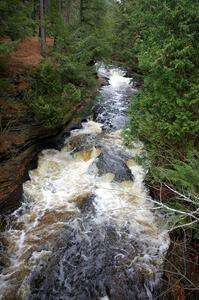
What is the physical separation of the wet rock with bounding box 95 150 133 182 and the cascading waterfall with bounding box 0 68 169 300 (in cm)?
4

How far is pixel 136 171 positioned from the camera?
12.4 metres

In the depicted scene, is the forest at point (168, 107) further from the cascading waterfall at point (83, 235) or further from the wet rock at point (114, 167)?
the wet rock at point (114, 167)

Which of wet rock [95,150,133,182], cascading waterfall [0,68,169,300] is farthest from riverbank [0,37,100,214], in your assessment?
wet rock [95,150,133,182]

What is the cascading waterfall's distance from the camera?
7.43 meters

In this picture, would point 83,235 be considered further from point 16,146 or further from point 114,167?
point 16,146

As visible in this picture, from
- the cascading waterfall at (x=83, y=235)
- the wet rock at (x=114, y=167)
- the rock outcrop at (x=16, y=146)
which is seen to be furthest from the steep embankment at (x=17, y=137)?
the wet rock at (x=114, y=167)

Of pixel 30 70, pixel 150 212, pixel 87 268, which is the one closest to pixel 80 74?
pixel 30 70

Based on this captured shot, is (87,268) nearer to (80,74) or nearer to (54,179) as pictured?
(54,179)

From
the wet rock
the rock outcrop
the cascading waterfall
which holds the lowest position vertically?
the cascading waterfall

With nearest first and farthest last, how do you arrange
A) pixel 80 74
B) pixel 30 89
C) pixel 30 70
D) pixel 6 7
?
pixel 6 7, pixel 30 89, pixel 30 70, pixel 80 74

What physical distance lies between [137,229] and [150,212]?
3.40 feet

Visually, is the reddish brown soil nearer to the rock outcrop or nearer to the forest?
the forest

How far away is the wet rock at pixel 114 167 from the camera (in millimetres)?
11875

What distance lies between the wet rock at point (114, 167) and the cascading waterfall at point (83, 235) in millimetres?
41
